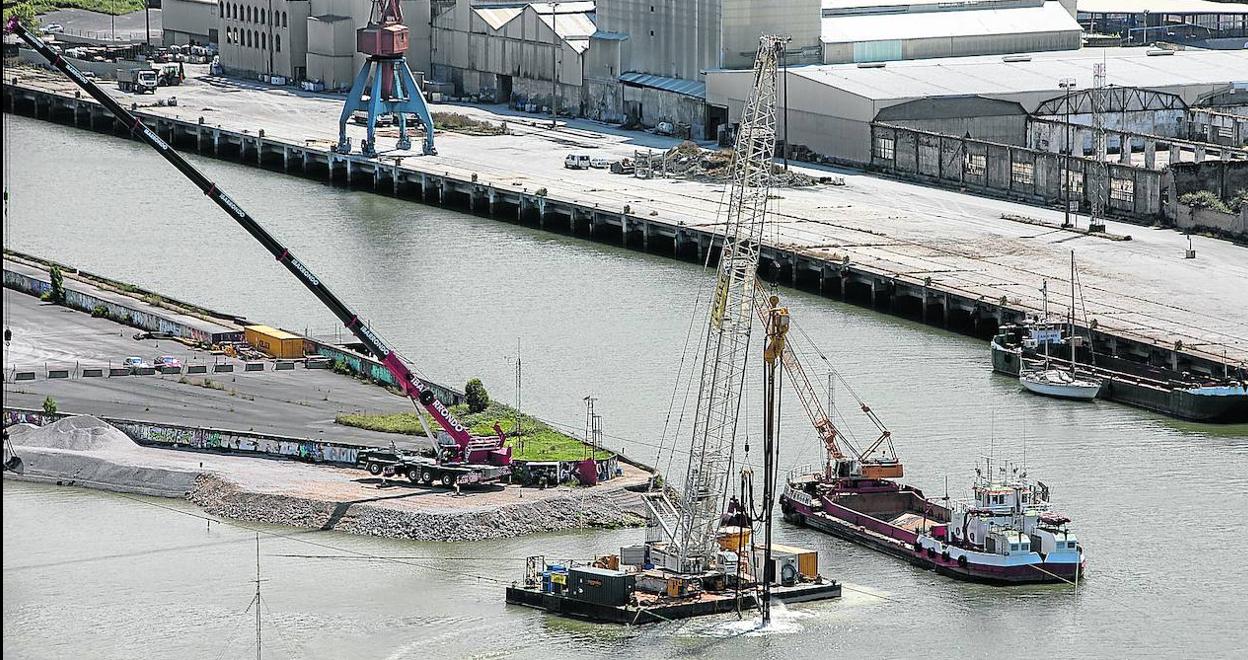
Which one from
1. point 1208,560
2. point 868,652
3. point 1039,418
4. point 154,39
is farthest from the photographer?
point 154,39

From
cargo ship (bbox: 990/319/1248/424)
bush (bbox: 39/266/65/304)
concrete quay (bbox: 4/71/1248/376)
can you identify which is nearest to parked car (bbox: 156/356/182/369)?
bush (bbox: 39/266/65/304)

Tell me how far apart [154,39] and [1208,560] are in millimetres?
129514

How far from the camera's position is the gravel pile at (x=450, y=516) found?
53406mm

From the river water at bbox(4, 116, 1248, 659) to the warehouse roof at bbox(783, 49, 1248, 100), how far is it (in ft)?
76.8

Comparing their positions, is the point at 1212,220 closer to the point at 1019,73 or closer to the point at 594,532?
the point at 1019,73

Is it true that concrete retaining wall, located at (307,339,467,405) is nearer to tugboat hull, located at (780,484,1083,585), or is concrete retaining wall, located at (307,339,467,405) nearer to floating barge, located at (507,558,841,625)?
tugboat hull, located at (780,484,1083,585)

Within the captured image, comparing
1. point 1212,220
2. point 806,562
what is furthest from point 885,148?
point 806,562

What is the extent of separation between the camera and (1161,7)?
156000 mm

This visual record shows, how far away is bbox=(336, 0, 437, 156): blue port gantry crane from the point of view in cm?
11806

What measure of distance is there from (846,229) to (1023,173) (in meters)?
11.5

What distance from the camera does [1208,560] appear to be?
5188cm

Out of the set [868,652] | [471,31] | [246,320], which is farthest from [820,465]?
[471,31]

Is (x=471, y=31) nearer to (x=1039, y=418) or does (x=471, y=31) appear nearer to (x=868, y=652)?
(x=1039, y=418)

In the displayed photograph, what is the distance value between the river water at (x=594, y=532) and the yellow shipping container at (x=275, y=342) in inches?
149
